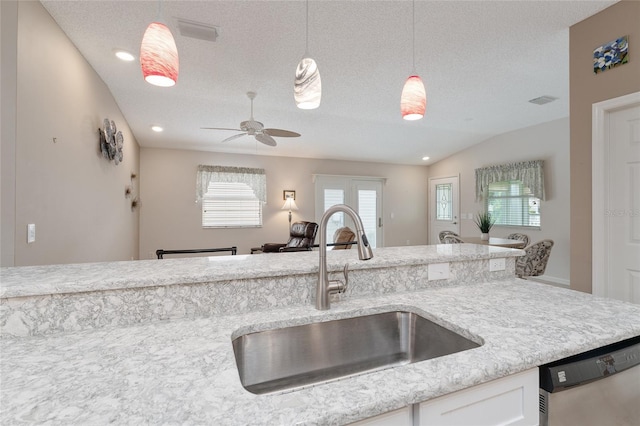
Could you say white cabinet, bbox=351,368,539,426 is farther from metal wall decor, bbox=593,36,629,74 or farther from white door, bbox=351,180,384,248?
white door, bbox=351,180,384,248

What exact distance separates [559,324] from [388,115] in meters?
3.95

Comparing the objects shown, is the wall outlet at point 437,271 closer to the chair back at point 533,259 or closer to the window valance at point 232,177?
the chair back at point 533,259

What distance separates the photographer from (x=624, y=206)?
2059mm

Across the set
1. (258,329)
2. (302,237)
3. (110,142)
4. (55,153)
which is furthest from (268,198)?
(258,329)

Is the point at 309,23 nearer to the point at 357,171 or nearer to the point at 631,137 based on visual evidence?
the point at 631,137

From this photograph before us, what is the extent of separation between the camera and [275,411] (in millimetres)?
544

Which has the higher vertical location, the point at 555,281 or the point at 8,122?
the point at 8,122

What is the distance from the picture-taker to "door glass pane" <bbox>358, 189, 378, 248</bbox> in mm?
6898

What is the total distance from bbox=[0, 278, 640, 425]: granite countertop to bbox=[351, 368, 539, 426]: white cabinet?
1.7 inches

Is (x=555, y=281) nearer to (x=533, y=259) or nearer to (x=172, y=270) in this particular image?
(x=533, y=259)

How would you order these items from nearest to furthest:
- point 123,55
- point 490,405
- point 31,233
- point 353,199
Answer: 1. point 490,405
2. point 31,233
3. point 123,55
4. point 353,199

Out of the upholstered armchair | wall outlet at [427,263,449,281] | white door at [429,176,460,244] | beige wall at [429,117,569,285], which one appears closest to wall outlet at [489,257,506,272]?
wall outlet at [427,263,449,281]

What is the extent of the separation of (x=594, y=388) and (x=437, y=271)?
2.08 ft

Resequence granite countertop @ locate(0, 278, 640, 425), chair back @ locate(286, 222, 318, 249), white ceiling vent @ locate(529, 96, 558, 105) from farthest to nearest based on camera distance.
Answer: chair back @ locate(286, 222, 318, 249) → white ceiling vent @ locate(529, 96, 558, 105) → granite countertop @ locate(0, 278, 640, 425)
